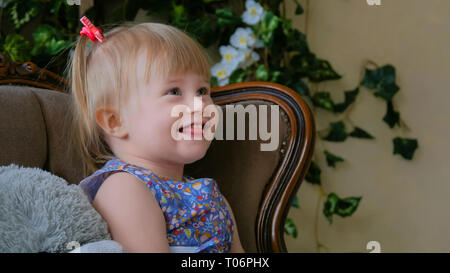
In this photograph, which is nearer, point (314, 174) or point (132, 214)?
point (132, 214)

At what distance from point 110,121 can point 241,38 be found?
77 centimetres

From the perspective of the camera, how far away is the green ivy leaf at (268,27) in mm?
1442

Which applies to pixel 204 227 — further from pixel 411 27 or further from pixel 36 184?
pixel 411 27

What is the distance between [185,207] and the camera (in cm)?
77

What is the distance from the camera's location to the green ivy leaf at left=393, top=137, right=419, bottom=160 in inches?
64.5

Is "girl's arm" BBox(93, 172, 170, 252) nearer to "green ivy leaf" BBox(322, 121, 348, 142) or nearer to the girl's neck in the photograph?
the girl's neck

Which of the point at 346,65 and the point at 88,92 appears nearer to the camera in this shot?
the point at 88,92

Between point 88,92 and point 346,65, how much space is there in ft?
3.65

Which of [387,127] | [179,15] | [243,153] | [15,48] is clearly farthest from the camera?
[387,127]

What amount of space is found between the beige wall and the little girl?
94cm

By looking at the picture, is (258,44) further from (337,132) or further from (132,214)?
(132,214)

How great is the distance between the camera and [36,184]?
632 millimetres

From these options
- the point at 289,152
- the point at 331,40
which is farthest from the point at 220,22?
the point at 289,152

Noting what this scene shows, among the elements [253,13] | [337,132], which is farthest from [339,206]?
[253,13]
